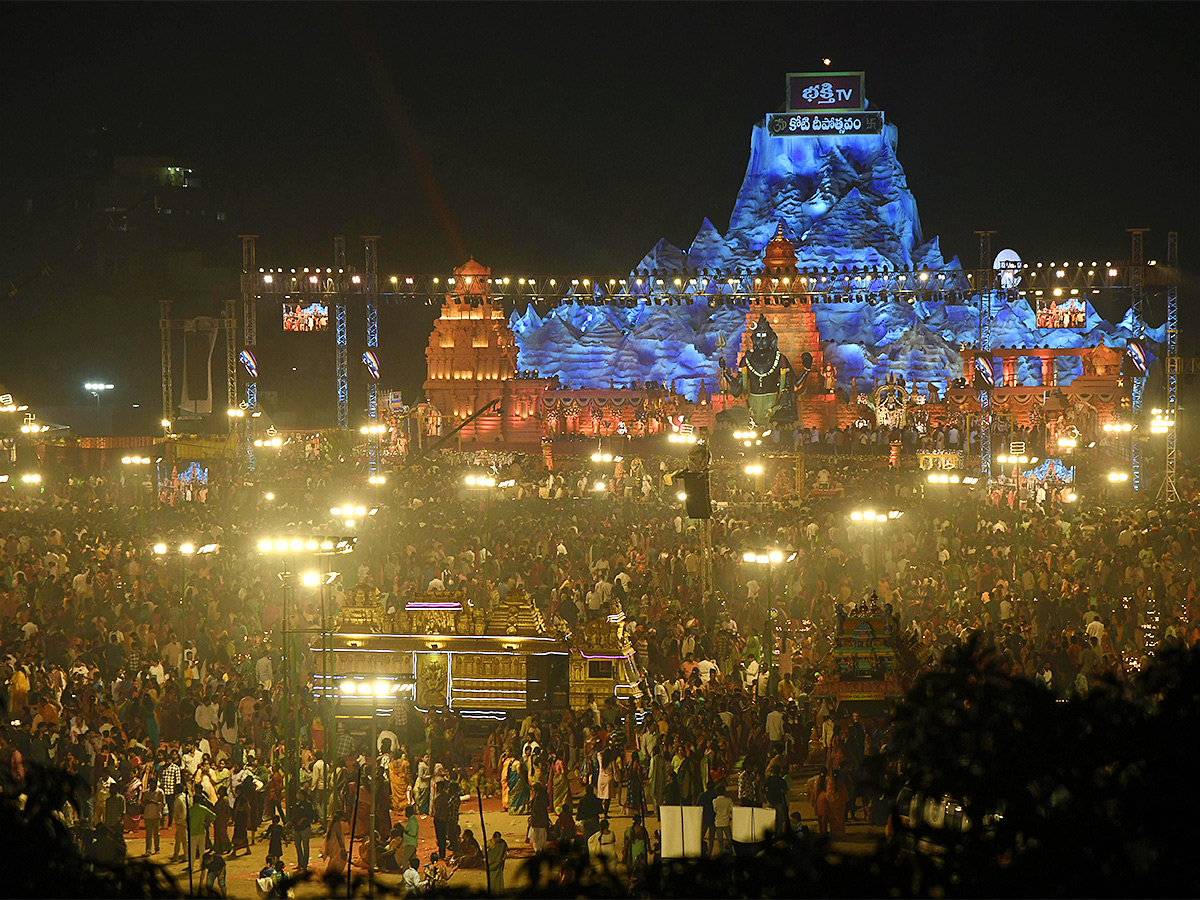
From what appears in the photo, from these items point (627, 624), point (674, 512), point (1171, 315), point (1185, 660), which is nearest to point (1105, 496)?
point (1171, 315)

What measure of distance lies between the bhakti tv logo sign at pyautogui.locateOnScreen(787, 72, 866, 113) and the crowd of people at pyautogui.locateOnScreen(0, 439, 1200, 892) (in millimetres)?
57566

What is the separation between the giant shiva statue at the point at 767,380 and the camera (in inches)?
2218

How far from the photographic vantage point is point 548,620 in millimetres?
17891

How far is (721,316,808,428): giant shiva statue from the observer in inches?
2218

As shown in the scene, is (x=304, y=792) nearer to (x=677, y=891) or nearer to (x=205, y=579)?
(x=677, y=891)

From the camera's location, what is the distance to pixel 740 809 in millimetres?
9797

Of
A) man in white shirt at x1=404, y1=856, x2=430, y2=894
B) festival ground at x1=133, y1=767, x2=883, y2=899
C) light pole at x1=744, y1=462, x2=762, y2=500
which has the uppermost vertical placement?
light pole at x1=744, y1=462, x2=762, y2=500

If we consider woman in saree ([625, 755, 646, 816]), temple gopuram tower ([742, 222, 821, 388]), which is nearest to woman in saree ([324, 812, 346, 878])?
woman in saree ([625, 755, 646, 816])

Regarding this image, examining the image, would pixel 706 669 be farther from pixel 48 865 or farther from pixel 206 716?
pixel 48 865

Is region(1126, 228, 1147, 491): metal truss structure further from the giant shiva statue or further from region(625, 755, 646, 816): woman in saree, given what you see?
region(625, 755, 646, 816): woman in saree

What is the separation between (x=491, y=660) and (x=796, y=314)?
56.2 m

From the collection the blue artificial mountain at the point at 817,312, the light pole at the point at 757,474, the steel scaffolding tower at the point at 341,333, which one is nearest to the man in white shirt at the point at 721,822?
the light pole at the point at 757,474

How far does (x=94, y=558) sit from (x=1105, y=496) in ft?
79.1

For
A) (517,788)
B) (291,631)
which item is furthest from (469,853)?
(291,631)
